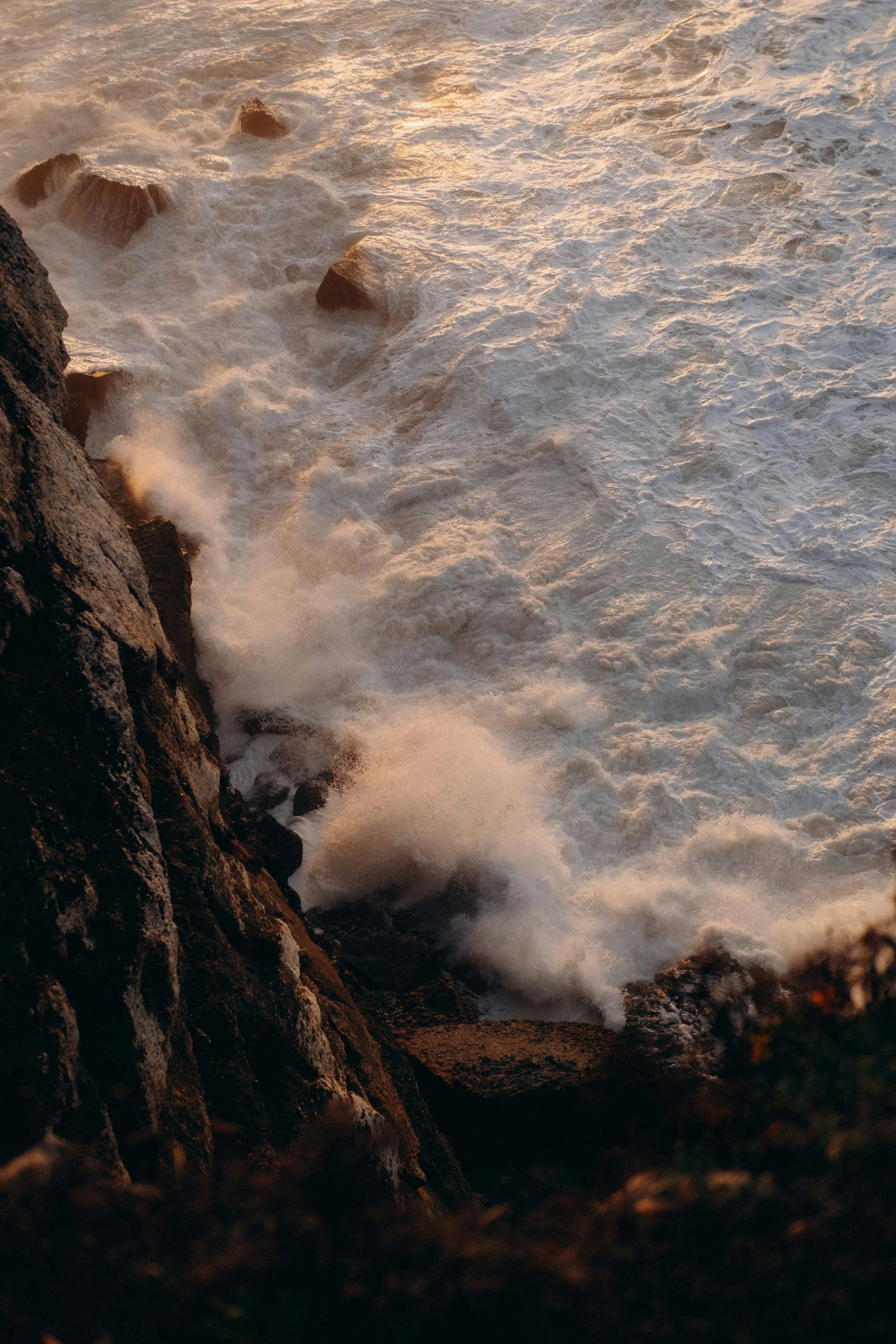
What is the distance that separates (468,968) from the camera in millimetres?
7770

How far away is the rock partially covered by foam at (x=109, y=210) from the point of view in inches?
556

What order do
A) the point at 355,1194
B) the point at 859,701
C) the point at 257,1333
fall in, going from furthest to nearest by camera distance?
the point at 859,701 → the point at 355,1194 → the point at 257,1333

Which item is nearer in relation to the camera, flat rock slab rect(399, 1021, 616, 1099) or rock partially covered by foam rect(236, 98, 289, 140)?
flat rock slab rect(399, 1021, 616, 1099)

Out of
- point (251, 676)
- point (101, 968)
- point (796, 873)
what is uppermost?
point (251, 676)

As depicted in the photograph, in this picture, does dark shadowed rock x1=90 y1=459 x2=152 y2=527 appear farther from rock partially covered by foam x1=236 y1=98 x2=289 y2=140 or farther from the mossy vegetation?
the mossy vegetation

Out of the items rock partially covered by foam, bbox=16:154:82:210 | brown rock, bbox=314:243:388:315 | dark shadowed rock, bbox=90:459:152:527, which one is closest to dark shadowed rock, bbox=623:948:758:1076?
dark shadowed rock, bbox=90:459:152:527

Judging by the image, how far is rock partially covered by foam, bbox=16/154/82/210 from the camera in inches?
565

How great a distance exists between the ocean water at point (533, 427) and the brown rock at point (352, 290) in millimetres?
189

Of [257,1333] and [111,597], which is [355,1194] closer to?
[257,1333]

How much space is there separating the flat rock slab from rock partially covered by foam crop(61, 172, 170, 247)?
11.8 meters

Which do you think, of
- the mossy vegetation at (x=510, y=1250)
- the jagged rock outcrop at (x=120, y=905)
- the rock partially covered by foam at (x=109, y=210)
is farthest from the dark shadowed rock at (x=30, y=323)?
the rock partially covered by foam at (x=109, y=210)

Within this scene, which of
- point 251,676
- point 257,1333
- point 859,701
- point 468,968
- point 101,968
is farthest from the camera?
point 251,676

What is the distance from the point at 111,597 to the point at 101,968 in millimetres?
2060

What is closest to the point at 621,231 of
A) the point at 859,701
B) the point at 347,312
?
the point at 347,312
